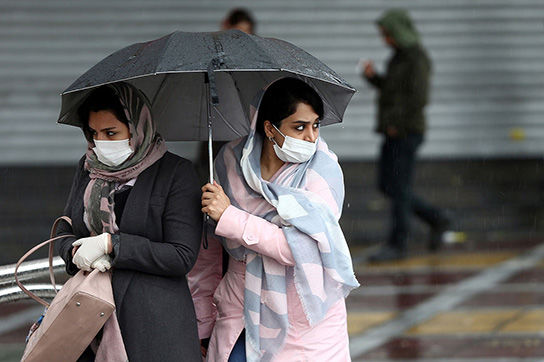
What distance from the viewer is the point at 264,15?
11273 millimetres

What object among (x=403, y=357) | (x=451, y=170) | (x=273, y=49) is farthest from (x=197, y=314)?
(x=451, y=170)

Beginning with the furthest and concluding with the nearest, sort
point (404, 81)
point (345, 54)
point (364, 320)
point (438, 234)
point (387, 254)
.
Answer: point (345, 54), point (438, 234), point (387, 254), point (404, 81), point (364, 320)

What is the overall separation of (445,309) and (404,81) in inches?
91.2

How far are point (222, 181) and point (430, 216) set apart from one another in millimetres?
6072

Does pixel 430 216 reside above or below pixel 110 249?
below

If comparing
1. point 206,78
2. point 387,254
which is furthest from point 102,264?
point 387,254

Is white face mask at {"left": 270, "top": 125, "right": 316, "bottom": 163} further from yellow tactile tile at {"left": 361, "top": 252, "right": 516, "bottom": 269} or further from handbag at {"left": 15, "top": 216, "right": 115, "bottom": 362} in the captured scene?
yellow tactile tile at {"left": 361, "top": 252, "right": 516, "bottom": 269}

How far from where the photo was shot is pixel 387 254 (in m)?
9.22

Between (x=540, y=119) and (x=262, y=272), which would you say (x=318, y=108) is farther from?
(x=540, y=119)

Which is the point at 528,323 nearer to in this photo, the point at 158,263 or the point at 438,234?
the point at 438,234

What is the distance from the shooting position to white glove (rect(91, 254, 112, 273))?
3.15m

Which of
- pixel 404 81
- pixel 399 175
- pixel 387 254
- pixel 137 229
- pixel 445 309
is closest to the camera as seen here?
pixel 137 229

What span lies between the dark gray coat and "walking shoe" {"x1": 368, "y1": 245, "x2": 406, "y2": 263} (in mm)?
5888

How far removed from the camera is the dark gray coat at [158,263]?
3.20 meters
